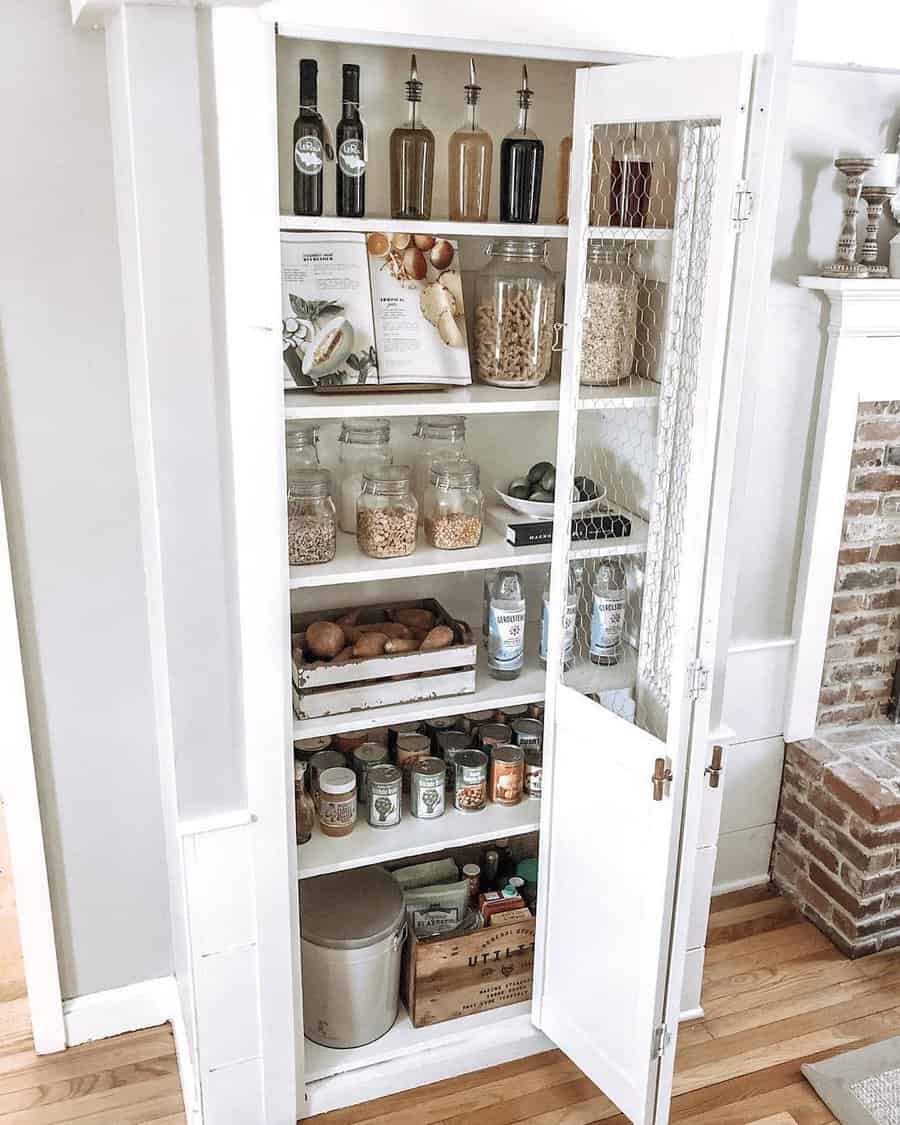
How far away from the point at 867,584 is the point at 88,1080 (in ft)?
6.59

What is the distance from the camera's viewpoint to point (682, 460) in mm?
1682

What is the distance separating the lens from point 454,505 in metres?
1.90

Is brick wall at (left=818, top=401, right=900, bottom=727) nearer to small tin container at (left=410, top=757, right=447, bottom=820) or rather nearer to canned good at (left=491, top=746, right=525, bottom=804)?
canned good at (left=491, top=746, right=525, bottom=804)

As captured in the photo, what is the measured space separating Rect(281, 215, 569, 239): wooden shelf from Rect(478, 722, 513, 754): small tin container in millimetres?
974

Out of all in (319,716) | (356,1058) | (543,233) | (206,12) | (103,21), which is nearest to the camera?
(206,12)

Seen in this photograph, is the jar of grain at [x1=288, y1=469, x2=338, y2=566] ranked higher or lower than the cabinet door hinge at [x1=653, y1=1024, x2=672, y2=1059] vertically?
higher

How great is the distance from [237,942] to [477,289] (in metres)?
1.21

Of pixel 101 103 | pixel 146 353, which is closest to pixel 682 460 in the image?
pixel 146 353

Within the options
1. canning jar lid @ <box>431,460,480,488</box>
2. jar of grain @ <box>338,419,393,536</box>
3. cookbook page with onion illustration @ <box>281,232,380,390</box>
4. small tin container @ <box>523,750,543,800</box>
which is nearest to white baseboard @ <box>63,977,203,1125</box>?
small tin container @ <box>523,750,543,800</box>

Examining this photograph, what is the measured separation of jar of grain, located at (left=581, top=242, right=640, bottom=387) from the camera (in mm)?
1723

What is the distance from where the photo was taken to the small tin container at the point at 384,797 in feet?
6.59

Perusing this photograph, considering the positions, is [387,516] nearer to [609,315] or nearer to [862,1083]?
[609,315]

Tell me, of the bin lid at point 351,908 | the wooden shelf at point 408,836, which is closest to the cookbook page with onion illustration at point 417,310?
the wooden shelf at point 408,836

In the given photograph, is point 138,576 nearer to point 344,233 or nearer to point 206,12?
point 344,233
